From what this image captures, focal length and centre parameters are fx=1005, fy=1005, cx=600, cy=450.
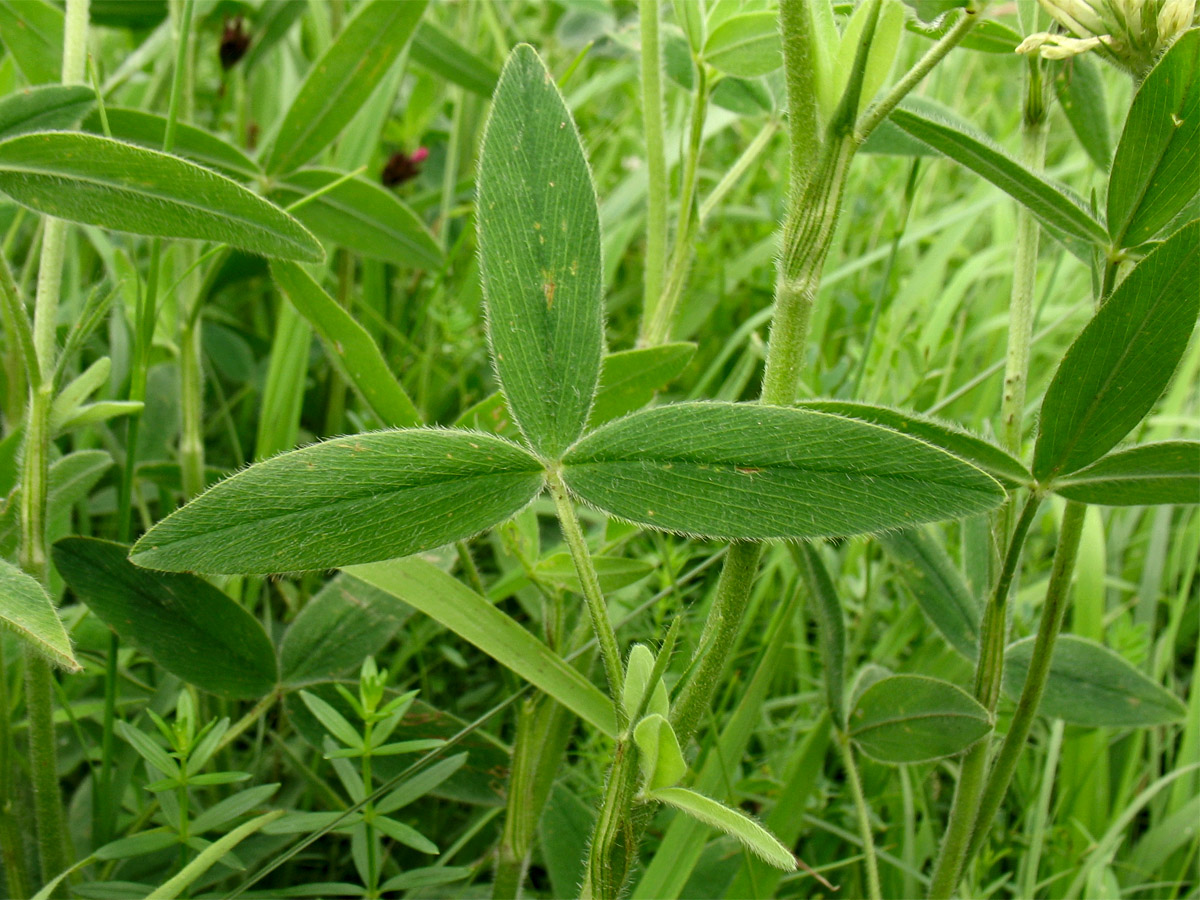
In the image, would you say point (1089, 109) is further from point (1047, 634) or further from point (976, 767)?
point (976, 767)

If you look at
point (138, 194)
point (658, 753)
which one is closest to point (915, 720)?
point (658, 753)

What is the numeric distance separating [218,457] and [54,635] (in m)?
1.14

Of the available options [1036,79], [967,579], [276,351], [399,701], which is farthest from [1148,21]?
[276,351]

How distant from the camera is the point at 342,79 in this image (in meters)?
1.26

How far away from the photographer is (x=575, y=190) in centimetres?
80

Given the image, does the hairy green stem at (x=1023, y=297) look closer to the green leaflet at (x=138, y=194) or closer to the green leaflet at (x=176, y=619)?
the green leaflet at (x=138, y=194)

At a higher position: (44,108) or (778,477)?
(44,108)

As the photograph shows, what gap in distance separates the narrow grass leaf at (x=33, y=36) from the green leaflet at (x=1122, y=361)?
1.20 m

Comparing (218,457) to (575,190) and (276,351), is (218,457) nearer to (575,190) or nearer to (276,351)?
(276,351)

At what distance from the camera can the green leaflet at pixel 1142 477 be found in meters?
0.78

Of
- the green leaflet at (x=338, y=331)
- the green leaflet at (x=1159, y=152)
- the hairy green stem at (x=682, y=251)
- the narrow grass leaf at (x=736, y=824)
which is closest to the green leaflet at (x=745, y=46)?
the hairy green stem at (x=682, y=251)

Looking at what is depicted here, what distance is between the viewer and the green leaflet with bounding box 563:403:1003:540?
674mm

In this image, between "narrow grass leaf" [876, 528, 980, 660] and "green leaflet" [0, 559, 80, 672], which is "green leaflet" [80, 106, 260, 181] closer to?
"green leaflet" [0, 559, 80, 672]

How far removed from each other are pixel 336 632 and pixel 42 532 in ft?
1.07
